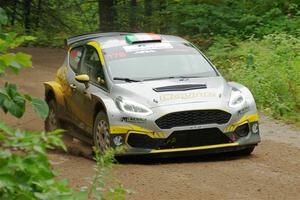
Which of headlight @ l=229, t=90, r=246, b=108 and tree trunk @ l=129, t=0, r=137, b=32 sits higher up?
headlight @ l=229, t=90, r=246, b=108

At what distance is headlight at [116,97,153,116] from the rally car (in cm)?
1

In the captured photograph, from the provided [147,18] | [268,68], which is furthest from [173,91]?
[147,18]

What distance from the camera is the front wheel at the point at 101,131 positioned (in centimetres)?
999

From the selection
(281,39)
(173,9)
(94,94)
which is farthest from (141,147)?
(173,9)

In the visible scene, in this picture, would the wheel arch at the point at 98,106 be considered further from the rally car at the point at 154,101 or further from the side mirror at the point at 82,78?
the side mirror at the point at 82,78

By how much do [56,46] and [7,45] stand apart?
2389 centimetres

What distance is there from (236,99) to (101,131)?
181cm

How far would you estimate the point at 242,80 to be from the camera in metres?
16.0

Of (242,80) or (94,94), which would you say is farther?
(242,80)

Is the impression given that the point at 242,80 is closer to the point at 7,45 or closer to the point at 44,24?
the point at 7,45

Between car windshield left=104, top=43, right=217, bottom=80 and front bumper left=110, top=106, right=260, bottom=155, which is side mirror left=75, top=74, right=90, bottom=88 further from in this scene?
front bumper left=110, top=106, right=260, bottom=155

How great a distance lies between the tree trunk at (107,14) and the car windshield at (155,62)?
56.3 feet

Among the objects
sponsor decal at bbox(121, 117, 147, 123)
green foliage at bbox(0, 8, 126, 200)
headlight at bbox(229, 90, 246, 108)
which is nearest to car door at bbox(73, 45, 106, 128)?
sponsor decal at bbox(121, 117, 147, 123)

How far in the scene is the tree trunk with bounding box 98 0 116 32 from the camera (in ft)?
93.6
